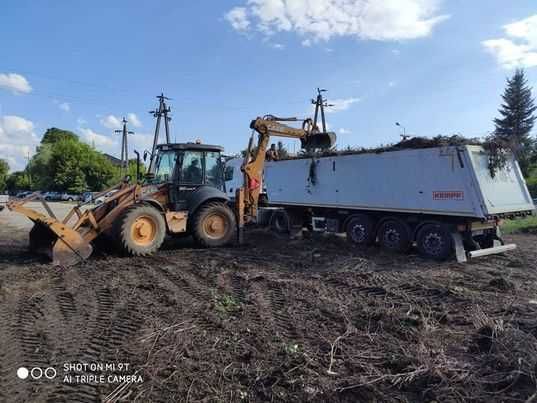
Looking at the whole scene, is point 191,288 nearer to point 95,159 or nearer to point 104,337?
point 104,337

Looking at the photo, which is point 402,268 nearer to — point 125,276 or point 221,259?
point 221,259

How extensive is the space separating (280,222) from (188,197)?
451 cm

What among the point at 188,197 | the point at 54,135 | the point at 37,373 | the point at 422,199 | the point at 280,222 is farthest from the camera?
the point at 54,135

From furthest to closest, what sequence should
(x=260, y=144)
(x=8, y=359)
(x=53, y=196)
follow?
1. (x=53, y=196)
2. (x=260, y=144)
3. (x=8, y=359)

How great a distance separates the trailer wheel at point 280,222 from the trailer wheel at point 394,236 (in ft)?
12.2

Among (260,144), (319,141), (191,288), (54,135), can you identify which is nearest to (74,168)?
(54,135)

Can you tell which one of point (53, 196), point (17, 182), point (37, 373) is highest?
point (17, 182)

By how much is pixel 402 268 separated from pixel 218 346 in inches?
204

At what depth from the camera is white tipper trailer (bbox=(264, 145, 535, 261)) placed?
865 centimetres

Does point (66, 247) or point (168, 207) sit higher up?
point (168, 207)

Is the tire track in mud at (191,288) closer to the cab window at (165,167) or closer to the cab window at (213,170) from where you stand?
the cab window at (165,167)

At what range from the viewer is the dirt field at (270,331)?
323 centimetres

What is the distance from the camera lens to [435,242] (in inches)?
359

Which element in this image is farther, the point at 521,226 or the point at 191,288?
the point at 521,226
